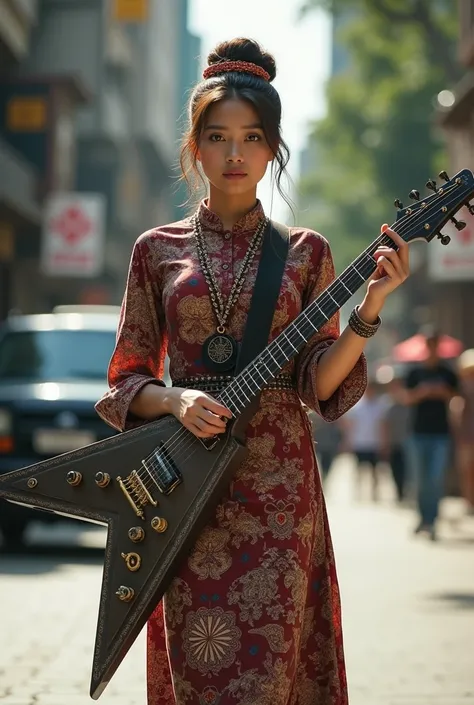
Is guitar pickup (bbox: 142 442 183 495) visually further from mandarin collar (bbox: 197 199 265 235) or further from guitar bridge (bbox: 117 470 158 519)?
mandarin collar (bbox: 197 199 265 235)

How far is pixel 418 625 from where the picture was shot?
28.7ft

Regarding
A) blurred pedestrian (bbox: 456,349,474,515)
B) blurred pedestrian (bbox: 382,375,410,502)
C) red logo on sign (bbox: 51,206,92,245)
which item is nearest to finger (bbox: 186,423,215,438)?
blurred pedestrian (bbox: 456,349,474,515)

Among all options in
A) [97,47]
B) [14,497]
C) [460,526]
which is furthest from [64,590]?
[97,47]

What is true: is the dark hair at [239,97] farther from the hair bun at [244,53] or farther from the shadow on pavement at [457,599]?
the shadow on pavement at [457,599]

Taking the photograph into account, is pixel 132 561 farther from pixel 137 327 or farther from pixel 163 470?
pixel 137 327

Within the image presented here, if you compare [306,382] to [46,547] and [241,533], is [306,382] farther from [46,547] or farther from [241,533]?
[46,547]

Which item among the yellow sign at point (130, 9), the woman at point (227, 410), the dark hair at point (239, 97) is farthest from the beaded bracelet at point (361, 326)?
the yellow sign at point (130, 9)

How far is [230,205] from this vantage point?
171 inches

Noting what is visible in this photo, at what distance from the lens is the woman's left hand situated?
12.9 feet

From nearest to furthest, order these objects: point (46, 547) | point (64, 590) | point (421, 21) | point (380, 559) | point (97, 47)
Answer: point (64, 590)
point (380, 559)
point (46, 547)
point (421, 21)
point (97, 47)

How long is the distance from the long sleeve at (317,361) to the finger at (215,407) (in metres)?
0.27

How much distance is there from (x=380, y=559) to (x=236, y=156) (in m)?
9.04

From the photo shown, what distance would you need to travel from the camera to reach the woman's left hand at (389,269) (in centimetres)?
393

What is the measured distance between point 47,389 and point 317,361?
9.47 m
